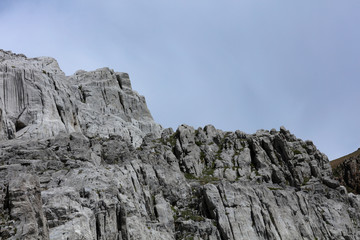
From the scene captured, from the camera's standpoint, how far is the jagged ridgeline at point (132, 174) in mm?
62875

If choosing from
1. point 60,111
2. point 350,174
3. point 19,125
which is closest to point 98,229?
point 19,125

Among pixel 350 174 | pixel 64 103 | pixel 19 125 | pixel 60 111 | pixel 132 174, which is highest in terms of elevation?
pixel 64 103

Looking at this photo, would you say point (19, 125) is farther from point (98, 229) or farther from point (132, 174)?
point (98, 229)

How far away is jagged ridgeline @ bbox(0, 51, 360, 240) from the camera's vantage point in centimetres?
6288

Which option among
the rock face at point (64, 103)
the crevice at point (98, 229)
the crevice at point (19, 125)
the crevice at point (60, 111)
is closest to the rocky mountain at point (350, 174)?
the rock face at point (64, 103)

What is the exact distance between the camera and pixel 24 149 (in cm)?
7769

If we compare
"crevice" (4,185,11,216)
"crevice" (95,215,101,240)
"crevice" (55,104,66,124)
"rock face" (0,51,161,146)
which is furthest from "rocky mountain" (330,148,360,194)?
"crevice" (4,185,11,216)

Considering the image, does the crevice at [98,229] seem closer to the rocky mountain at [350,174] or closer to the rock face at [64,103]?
the rock face at [64,103]

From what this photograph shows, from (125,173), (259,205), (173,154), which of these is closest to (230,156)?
(173,154)

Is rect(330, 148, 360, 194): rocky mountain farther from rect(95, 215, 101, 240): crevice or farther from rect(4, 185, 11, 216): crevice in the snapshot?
rect(4, 185, 11, 216): crevice

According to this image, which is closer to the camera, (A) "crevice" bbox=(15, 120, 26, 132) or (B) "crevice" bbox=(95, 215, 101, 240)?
(B) "crevice" bbox=(95, 215, 101, 240)

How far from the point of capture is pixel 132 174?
8988cm

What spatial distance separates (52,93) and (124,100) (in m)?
41.5

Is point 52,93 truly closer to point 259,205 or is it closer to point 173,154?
point 173,154
